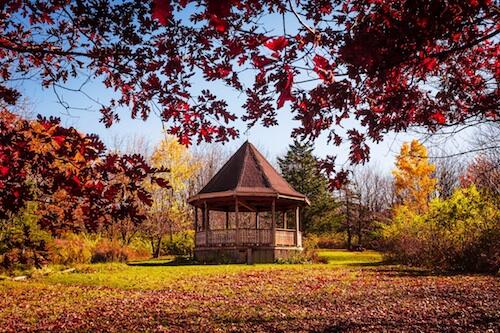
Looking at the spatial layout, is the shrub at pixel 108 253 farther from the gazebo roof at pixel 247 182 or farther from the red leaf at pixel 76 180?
the red leaf at pixel 76 180

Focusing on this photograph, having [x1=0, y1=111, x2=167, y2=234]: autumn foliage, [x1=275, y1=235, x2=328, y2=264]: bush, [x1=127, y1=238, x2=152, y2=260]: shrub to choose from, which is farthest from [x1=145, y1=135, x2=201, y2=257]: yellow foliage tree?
[x1=0, y1=111, x2=167, y2=234]: autumn foliage

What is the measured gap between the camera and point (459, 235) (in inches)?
579

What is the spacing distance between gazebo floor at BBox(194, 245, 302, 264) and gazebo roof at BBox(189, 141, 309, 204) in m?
2.37

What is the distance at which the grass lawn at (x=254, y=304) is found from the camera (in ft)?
20.8

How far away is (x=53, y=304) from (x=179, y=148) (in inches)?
848

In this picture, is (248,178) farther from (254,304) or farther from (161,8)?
(161,8)

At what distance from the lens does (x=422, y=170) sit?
35.6 meters

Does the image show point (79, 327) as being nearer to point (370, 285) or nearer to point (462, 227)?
point (370, 285)

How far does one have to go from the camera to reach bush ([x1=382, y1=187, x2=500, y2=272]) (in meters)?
13.7

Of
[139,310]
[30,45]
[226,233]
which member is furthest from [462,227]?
[30,45]

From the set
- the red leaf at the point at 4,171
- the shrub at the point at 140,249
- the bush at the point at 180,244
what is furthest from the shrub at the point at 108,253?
the red leaf at the point at 4,171

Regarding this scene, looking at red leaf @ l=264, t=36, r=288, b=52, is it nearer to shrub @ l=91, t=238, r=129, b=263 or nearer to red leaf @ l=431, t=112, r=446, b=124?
red leaf @ l=431, t=112, r=446, b=124

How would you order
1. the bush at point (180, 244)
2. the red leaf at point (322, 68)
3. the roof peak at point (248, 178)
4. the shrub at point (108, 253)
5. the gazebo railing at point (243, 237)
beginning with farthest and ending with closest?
1. the bush at point (180, 244)
2. the shrub at point (108, 253)
3. the roof peak at point (248, 178)
4. the gazebo railing at point (243, 237)
5. the red leaf at point (322, 68)

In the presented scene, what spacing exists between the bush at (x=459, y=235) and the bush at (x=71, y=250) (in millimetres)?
13004
